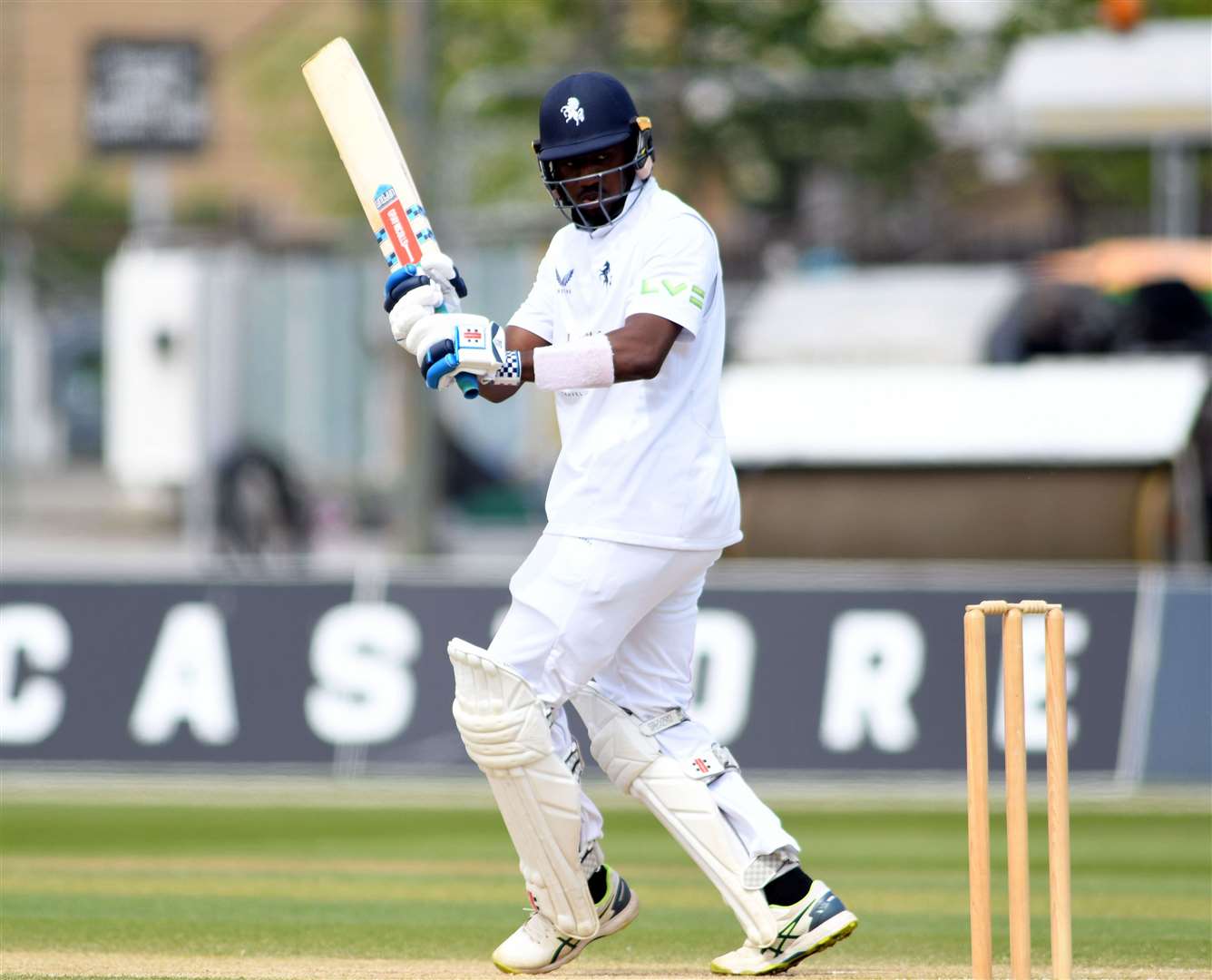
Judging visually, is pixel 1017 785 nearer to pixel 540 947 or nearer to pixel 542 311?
pixel 540 947

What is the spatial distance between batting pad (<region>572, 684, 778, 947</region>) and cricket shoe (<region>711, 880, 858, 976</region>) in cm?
3

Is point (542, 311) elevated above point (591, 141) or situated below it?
below

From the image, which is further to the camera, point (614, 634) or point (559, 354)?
point (614, 634)

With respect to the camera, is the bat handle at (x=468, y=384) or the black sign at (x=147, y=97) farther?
the black sign at (x=147, y=97)

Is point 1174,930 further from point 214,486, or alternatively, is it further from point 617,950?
point 214,486

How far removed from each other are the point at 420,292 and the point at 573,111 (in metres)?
0.56

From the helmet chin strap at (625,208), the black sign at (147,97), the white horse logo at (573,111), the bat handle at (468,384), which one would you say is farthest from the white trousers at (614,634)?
the black sign at (147,97)

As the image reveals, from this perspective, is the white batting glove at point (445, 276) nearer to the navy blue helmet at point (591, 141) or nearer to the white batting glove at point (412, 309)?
the white batting glove at point (412, 309)

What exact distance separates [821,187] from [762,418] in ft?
46.0

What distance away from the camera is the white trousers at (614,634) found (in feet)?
17.1

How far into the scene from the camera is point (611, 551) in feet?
17.1

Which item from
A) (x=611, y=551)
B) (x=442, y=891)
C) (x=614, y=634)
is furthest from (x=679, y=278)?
(x=442, y=891)

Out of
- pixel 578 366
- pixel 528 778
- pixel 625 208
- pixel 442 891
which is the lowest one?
pixel 442 891

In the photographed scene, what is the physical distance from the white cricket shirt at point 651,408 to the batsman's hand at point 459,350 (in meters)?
0.27
